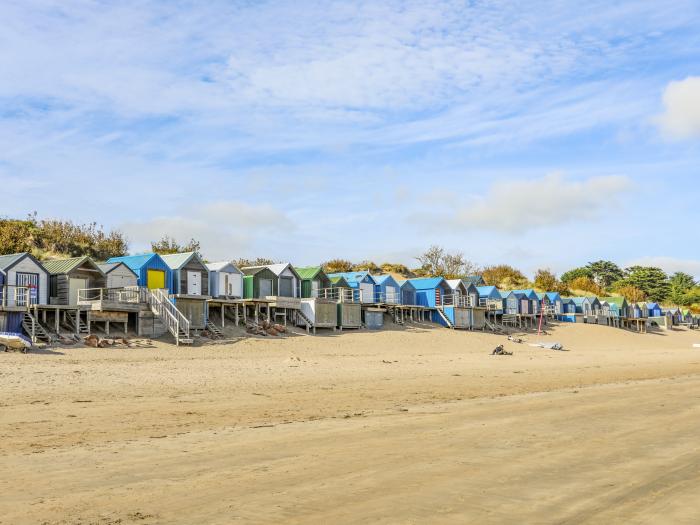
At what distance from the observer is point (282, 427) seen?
14.3 metres

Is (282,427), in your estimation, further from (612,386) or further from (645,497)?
(612,386)

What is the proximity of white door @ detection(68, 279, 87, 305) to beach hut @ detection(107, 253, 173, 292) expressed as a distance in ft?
11.5

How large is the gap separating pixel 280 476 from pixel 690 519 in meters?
5.03

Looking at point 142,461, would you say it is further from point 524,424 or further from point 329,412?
point 524,424

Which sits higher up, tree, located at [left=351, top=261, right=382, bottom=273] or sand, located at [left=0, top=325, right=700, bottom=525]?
tree, located at [left=351, top=261, right=382, bottom=273]

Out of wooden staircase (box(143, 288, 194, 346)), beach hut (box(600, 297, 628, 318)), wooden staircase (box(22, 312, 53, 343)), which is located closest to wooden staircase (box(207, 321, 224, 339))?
wooden staircase (box(143, 288, 194, 346))

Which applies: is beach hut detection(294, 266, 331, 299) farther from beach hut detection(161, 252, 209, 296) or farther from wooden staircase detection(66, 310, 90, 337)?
wooden staircase detection(66, 310, 90, 337)

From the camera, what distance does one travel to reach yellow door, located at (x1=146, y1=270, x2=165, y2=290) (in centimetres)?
4212

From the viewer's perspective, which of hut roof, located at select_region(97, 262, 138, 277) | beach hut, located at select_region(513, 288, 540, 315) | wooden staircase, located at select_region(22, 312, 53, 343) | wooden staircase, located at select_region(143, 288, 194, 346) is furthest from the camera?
beach hut, located at select_region(513, 288, 540, 315)

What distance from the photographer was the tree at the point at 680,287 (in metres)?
131

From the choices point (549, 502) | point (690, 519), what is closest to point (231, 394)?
point (549, 502)

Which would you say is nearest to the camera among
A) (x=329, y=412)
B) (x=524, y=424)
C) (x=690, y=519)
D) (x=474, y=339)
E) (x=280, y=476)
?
(x=690, y=519)

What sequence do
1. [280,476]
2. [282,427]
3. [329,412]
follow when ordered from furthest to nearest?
[329,412] → [282,427] → [280,476]

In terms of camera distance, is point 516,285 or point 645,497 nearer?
point 645,497
